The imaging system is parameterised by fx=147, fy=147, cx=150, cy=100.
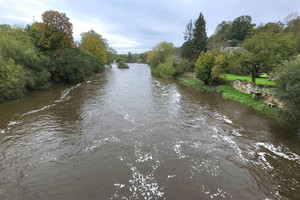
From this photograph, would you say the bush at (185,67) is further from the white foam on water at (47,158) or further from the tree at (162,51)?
the white foam on water at (47,158)

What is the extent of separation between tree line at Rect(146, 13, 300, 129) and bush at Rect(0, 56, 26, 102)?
Answer: 2654 centimetres

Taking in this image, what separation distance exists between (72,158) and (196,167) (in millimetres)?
7342

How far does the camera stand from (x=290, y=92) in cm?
1064

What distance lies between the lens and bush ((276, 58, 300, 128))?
34.4 feet

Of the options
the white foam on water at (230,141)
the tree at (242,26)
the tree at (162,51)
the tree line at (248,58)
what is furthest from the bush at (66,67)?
the tree at (242,26)

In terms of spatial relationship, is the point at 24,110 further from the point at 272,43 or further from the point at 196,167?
the point at 272,43

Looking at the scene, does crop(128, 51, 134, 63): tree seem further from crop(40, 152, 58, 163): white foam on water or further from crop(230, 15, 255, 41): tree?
crop(40, 152, 58, 163): white foam on water

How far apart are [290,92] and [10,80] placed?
87.4 ft

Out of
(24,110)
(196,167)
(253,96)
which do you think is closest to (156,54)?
(253,96)

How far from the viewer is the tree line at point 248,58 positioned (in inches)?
442

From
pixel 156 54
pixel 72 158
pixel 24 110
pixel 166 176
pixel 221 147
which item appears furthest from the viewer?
pixel 156 54

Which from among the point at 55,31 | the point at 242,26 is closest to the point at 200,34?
the point at 55,31

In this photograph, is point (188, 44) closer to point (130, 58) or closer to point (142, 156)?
point (142, 156)

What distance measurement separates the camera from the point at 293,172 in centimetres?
824
